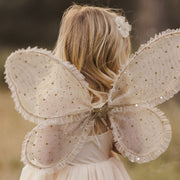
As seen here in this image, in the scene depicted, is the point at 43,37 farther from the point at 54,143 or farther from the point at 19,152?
the point at 54,143

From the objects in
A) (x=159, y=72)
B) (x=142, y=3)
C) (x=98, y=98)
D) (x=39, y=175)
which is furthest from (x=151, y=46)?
(x=142, y=3)

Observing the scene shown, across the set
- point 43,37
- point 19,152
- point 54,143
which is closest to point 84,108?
point 54,143

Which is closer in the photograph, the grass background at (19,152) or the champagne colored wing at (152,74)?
the champagne colored wing at (152,74)

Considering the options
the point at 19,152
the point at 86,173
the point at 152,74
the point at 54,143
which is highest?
the point at 152,74

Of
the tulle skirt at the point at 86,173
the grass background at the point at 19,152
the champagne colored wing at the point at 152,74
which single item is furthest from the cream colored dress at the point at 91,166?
the grass background at the point at 19,152

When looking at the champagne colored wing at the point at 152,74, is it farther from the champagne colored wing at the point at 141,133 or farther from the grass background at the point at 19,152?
the grass background at the point at 19,152

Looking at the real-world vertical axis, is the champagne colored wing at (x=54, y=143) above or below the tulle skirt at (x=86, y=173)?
above

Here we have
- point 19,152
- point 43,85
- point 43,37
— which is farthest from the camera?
point 43,37
